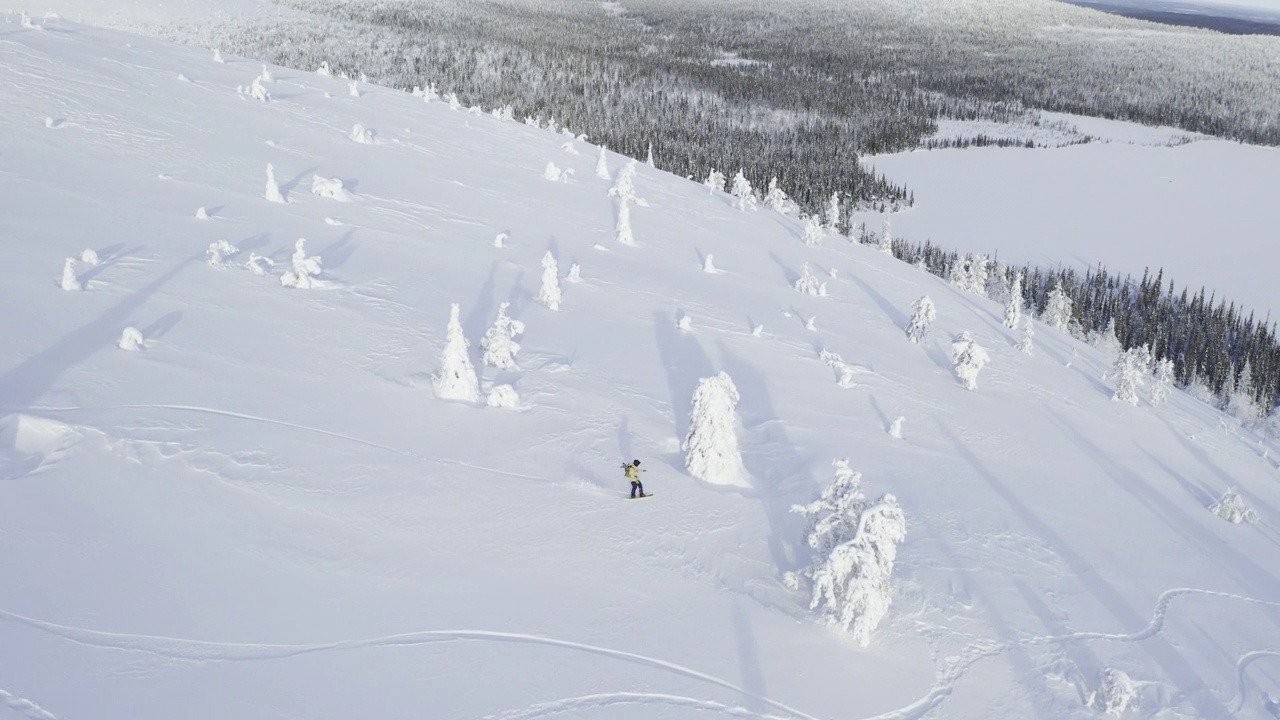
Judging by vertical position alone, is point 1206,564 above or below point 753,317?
below

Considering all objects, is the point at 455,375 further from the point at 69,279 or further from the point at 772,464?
the point at 69,279

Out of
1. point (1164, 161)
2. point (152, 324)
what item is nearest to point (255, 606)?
point (152, 324)

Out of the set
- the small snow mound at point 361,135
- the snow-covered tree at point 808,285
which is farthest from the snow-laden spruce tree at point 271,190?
the snow-covered tree at point 808,285

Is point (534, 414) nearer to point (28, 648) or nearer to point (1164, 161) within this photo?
point (28, 648)

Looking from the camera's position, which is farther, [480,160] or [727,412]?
[480,160]

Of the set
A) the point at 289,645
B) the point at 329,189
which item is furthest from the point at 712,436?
the point at 329,189

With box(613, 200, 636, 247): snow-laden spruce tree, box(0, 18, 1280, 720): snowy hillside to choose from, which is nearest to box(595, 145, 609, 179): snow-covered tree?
box(613, 200, 636, 247): snow-laden spruce tree

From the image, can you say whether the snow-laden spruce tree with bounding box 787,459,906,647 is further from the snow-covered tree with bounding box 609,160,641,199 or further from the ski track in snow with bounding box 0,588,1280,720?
the snow-covered tree with bounding box 609,160,641,199
